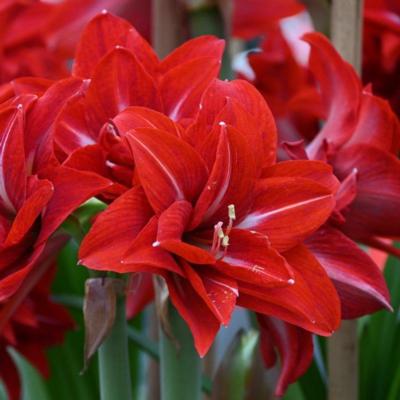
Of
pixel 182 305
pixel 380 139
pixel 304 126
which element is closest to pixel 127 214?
pixel 182 305

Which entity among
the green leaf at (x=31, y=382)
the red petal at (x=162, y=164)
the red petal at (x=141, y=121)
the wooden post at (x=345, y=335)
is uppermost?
the red petal at (x=141, y=121)

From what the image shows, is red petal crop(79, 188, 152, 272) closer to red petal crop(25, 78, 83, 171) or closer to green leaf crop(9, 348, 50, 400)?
red petal crop(25, 78, 83, 171)

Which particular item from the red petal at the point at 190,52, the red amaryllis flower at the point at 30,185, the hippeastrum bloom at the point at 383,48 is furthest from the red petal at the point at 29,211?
the hippeastrum bloom at the point at 383,48

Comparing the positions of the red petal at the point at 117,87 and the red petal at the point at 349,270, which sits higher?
the red petal at the point at 117,87

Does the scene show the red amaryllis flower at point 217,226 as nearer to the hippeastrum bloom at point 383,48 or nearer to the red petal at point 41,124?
the red petal at point 41,124

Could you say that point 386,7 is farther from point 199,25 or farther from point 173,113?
point 173,113

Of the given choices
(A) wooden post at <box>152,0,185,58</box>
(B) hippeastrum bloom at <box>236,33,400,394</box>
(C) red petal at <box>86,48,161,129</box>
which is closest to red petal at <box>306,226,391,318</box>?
(B) hippeastrum bloom at <box>236,33,400,394</box>
